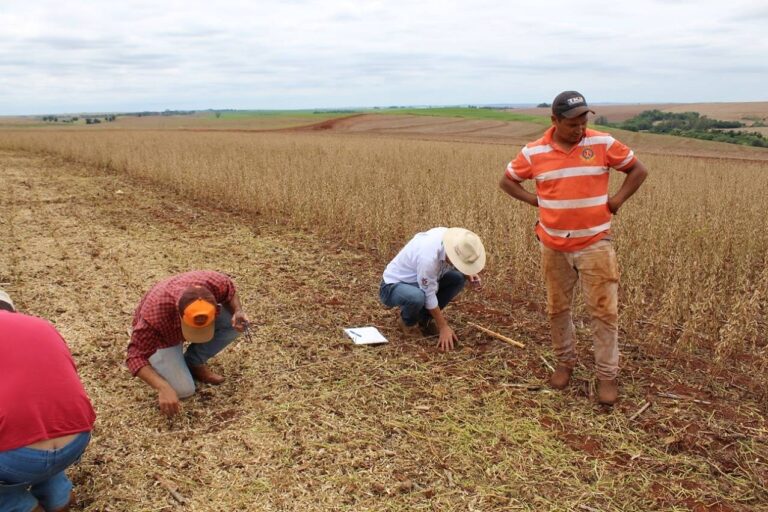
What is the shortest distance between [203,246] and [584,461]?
5787 mm

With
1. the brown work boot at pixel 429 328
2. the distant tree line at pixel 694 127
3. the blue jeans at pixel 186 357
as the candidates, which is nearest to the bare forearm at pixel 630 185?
the brown work boot at pixel 429 328

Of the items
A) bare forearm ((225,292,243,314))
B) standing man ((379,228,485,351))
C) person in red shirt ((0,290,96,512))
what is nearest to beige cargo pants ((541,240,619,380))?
standing man ((379,228,485,351))

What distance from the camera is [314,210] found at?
9.06m

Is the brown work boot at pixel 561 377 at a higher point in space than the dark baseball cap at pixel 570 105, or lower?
lower

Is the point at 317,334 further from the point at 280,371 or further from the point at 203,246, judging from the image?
the point at 203,246

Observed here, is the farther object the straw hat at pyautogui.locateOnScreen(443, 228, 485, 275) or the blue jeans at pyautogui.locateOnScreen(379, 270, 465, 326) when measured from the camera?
the blue jeans at pyautogui.locateOnScreen(379, 270, 465, 326)

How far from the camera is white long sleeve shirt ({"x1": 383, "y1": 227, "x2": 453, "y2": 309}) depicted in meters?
4.26

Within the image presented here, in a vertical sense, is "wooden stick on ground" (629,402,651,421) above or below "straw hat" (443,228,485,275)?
below

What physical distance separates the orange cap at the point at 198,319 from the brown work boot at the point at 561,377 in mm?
2294

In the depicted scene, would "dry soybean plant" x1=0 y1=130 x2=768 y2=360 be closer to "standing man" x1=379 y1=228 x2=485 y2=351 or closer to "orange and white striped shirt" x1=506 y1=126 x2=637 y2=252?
"standing man" x1=379 y1=228 x2=485 y2=351

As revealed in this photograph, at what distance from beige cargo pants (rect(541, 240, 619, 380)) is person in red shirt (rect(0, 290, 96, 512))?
2787 millimetres

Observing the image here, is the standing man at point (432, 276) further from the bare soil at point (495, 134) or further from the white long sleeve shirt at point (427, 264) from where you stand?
the bare soil at point (495, 134)

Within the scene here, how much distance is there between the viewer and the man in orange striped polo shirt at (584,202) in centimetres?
341

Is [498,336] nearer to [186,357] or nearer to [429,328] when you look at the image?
[429,328]
